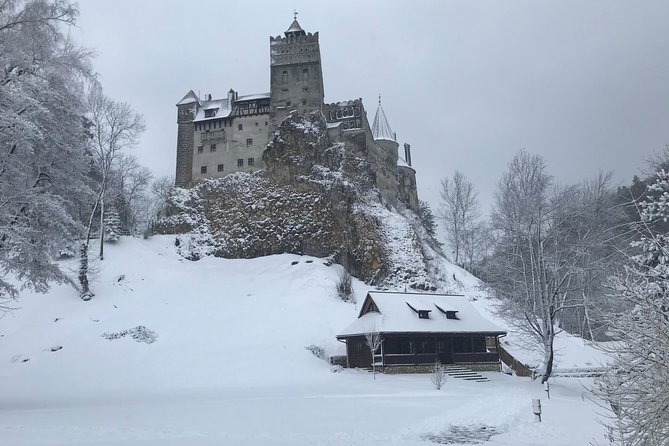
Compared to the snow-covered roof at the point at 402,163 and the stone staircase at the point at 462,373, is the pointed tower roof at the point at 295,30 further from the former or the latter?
the stone staircase at the point at 462,373

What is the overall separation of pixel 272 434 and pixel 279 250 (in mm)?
35753

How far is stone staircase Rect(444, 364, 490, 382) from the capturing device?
91.0 ft

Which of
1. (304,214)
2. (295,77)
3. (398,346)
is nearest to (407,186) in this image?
(295,77)

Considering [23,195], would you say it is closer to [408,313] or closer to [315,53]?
[408,313]

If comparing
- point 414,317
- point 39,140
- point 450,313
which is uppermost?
point 39,140

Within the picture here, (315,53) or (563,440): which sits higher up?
(315,53)

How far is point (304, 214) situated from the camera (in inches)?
1865

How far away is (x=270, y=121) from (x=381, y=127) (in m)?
15.8

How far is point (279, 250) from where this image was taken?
4622 cm

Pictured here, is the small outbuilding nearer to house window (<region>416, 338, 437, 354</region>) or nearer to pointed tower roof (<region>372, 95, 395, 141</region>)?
house window (<region>416, 338, 437, 354</region>)

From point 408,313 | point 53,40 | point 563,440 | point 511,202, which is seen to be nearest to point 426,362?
point 408,313

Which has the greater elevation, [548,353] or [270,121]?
[270,121]

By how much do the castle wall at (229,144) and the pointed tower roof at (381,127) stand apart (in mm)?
14952

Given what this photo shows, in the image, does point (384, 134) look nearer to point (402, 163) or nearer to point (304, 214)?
point (402, 163)
